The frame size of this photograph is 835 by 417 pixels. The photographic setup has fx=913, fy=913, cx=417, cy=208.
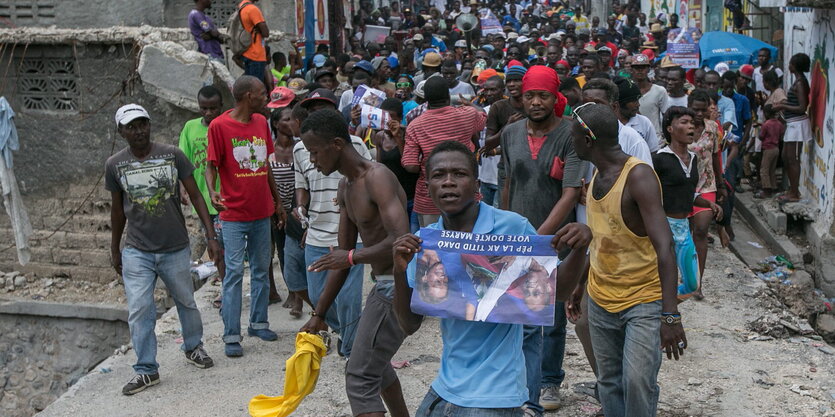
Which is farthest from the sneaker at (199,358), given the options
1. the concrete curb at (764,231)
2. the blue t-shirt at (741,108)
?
the blue t-shirt at (741,108)

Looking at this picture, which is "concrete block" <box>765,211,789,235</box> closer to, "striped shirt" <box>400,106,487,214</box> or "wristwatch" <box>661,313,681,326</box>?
"striped shirt" <box>400,106,487,214</box>

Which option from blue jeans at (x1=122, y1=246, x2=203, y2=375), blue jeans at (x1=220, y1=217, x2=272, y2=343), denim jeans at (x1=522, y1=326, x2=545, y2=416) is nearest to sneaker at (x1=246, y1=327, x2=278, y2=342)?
blue jeans at (x1=220, y1=217, x2=272, y2=343)

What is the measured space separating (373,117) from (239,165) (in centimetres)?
153

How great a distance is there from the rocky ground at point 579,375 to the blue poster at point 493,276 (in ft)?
7.37

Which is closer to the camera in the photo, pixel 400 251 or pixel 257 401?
pixel 400 251

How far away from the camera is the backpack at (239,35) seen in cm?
1026

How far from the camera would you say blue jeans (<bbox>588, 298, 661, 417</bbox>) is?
3.80 m

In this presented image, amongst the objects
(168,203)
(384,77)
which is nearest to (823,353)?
(168,203)

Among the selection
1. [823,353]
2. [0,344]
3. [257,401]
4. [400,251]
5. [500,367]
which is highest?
[400,251]

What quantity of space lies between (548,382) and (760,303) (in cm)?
308

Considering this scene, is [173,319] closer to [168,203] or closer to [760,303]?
[168,203]

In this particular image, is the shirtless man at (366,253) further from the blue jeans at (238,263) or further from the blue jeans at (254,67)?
the blue jeans at (254,67)

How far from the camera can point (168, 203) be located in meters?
5.85

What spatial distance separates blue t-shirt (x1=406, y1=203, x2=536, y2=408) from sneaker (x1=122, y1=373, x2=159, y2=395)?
3.19 meters
